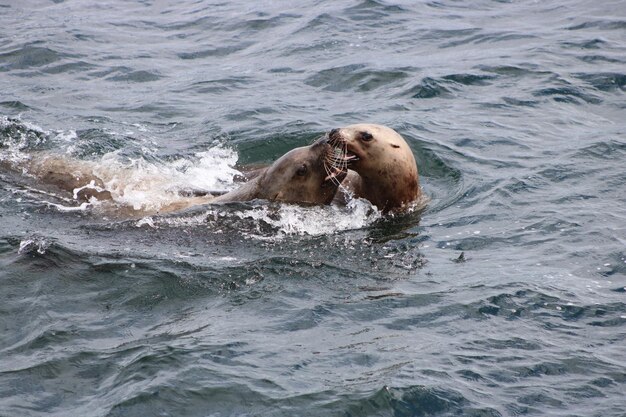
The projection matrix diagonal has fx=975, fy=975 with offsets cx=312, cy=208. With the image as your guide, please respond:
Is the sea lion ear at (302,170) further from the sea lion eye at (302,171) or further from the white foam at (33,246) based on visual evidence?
the white foam at (33,246)

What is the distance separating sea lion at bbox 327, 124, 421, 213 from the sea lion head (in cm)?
19

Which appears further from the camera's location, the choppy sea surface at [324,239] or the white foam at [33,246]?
the white foam at [33,246]

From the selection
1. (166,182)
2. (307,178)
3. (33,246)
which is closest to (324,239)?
(307,178)

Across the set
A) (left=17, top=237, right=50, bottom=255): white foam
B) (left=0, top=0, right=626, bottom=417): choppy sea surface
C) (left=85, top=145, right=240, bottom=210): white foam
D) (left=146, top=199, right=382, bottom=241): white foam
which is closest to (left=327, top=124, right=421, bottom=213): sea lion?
(left=0, top=0, right=626, bottom=417): choppy sea surface

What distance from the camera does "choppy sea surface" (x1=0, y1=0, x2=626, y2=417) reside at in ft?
18.3

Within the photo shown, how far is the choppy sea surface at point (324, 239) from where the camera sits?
5.57 meters

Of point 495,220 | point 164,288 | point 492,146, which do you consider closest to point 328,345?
point 164,288

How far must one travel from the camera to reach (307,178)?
8.54m

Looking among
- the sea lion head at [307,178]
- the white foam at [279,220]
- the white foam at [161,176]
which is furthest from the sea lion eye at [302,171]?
the white foam at [161,176]

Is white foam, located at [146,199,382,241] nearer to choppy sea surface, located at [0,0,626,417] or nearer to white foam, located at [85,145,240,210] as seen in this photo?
choppy sea surface, located at [0,0,626,417]

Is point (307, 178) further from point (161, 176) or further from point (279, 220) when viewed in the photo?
point (161, 176)

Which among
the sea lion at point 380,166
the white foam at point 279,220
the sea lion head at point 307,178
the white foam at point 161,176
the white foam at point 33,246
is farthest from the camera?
the white foam at point 161,176

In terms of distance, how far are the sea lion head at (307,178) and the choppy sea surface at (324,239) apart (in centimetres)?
14

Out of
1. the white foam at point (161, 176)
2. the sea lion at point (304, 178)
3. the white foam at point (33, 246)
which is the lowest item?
the white foam at point (161, 176)
